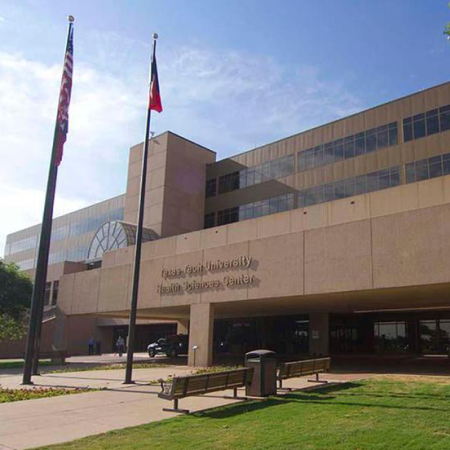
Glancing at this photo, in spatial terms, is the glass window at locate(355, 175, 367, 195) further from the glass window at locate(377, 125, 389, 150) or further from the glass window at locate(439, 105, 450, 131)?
the glass window at locate(439, 105, 450, 131)

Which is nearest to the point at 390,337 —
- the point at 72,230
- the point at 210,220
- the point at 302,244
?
the point at 302,244

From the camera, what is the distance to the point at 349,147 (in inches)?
1656

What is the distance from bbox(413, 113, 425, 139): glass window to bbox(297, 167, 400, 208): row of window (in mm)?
2796

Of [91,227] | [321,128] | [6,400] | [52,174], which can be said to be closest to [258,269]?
[52,174]

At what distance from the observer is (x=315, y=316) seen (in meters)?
35.2

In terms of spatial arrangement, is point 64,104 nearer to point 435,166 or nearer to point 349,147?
point 435,166

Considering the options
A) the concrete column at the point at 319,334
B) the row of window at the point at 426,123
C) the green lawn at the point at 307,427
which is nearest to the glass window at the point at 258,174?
the row of window at the point at 426,123

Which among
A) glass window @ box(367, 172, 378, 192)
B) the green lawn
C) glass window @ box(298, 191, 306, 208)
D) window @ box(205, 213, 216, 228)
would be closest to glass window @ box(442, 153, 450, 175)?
glass window @ box(367, 172, 378, 192)

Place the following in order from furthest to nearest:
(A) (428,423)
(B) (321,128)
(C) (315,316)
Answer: (B) (321,128)
(C) (315,316)
(A) (428,423)

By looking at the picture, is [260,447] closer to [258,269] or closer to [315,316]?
[258,269]

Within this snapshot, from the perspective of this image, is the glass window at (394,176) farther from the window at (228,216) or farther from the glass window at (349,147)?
the window at (228,216)

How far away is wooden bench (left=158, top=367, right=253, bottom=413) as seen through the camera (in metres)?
11.1

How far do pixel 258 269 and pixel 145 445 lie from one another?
57.2 ft

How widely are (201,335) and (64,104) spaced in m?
13.8
